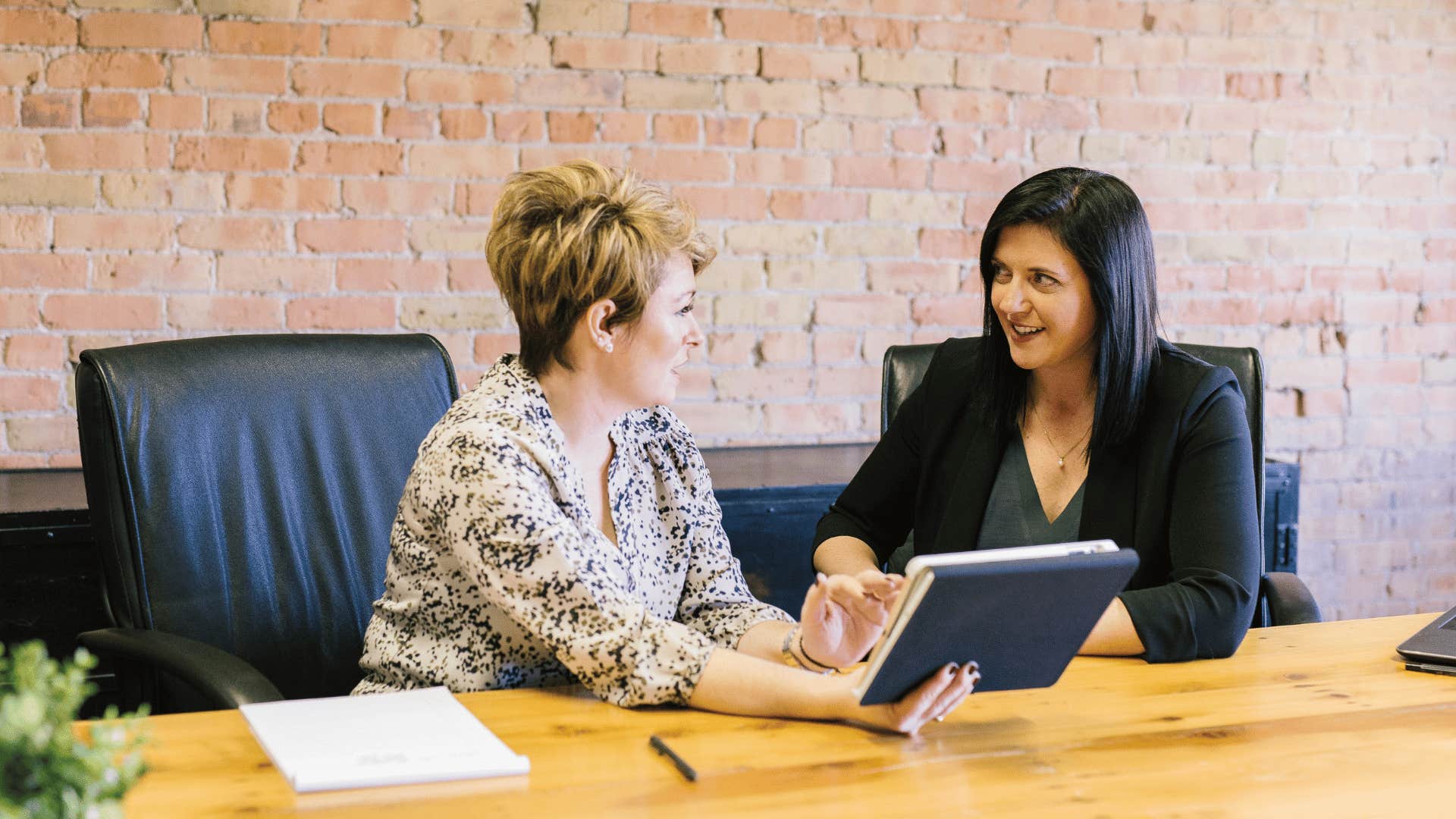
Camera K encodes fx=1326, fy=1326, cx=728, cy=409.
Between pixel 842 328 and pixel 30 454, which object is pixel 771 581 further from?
pixel 30 454

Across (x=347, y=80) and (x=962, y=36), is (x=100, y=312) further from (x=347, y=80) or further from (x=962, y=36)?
(x=962, y=36)

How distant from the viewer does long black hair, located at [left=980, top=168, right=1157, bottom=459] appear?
69.1 inches

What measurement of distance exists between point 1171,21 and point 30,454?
8.63ft

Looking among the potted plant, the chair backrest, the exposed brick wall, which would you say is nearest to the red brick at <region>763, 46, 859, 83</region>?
the exposed brick wall

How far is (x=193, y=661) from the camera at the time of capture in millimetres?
Result: 1450

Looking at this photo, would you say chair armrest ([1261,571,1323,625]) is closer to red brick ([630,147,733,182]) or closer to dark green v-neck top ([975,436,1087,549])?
dark green v-neck top ([975,436,1087,549])

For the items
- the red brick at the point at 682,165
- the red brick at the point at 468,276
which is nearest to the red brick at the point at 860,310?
the red brick at the point at 682,165

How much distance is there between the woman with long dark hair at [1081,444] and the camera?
162 cm

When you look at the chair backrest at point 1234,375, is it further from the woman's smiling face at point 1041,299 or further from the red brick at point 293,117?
the red brick at point 293,117

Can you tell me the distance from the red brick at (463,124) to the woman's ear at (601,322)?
1339mm

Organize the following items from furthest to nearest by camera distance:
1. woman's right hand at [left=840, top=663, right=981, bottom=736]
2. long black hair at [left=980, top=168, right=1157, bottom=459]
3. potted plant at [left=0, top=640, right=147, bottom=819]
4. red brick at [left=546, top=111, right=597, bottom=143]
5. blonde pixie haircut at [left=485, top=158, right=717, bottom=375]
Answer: red brick at [left=546, top=111, right=597, bottom=143], long black hair at [left=980, top=168, right=1157, bottom=459], blonde pixie haircut at [left=485, top=158, right=717, bottom=375], woman's right hand at [left=840, top=663, right=981, bottom=736], potted plant at [left=0, top=640, right=147, bottom=819]

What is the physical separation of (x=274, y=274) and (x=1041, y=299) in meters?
1.54

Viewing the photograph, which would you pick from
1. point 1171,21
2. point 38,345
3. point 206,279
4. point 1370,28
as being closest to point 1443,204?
point 1370,28

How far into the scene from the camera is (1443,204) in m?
3.33
